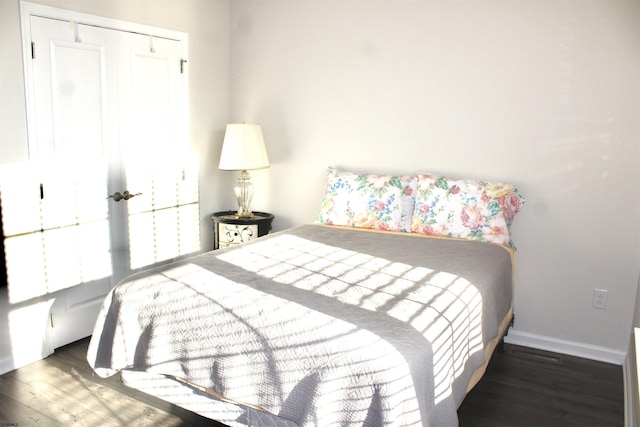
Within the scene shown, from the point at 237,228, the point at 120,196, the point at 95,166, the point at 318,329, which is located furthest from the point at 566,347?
the point at 95,166

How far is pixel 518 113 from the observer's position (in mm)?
3369

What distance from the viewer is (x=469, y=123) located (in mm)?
3523

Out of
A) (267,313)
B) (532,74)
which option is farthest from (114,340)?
(532,74)

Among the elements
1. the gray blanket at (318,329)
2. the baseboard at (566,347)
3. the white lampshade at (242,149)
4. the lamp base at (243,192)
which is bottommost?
the baseboard at (566,347)

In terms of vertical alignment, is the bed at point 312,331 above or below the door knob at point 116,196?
below

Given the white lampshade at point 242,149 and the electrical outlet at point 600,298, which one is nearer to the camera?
the electrical outlet at point 600,298

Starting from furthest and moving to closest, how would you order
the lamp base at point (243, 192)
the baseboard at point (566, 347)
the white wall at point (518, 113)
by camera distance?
the lamp base at point (243, 192), the baseboard at point (566, 347), the white wall at point (518, 113)

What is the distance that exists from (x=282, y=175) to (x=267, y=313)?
2345 millimetres

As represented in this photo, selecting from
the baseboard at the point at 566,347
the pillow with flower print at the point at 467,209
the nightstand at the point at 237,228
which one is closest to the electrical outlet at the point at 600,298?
the baseboard at the point at 566,347

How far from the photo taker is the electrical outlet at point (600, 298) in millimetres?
3256

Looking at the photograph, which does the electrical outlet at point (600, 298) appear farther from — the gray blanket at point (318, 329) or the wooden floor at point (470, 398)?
the gray blanket at point (318, 329)

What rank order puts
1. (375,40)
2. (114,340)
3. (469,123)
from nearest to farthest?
(114,340) < (469,123) < (375,40)

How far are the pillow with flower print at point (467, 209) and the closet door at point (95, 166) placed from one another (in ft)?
6.08

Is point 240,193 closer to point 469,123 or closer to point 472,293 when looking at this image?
point 469,123
